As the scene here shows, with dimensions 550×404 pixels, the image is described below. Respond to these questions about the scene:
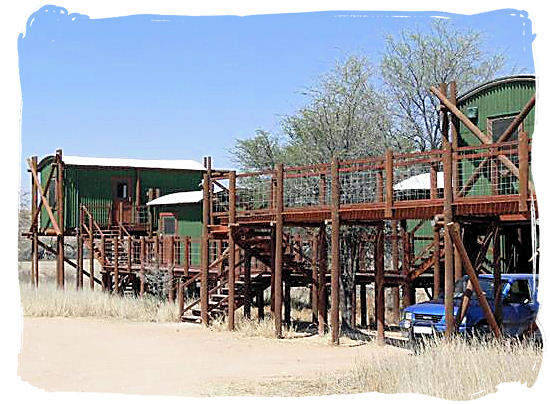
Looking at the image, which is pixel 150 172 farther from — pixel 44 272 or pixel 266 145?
pixel 44 272

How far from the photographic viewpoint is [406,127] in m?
33.9

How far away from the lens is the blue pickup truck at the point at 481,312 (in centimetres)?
1530

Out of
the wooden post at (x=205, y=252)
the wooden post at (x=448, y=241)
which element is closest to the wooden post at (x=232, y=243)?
the wooden post at (x=205, y=252)

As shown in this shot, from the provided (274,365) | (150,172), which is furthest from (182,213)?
(274,365)

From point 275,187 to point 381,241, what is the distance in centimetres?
311

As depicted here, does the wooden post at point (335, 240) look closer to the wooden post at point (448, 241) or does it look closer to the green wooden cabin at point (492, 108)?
the green wooden cabin at point (492, 108)

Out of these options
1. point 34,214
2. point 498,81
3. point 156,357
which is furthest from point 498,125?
point 34,214

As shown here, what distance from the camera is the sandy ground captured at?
35.4 feet

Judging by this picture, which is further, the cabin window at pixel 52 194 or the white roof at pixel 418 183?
the cabin window at pixel 52 194

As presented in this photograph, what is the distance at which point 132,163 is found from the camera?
120ft

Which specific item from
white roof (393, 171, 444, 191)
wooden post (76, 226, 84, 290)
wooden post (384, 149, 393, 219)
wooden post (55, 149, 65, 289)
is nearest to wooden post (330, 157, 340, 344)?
wooden post (384, 149, 393, 219)

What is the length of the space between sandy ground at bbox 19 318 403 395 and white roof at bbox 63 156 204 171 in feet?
43.8

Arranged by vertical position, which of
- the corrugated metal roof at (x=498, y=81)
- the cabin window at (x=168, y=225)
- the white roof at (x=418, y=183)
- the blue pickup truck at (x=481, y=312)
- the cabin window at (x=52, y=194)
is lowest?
the blue pickup truck at (x=481, y=312)

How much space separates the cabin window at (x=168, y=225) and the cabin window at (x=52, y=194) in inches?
211
